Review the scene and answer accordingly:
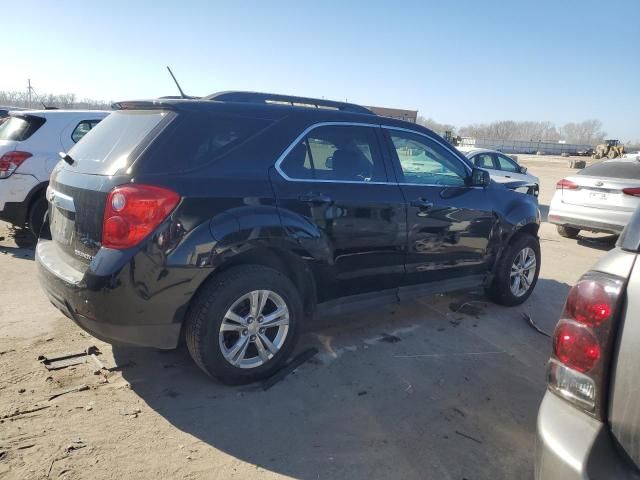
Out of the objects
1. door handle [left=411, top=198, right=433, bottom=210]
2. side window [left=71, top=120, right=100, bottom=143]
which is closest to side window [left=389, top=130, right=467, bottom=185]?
door handle [left=411, top=198, right=433, bottom=210]

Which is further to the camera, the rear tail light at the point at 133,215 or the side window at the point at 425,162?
the side window at the point at 425,162

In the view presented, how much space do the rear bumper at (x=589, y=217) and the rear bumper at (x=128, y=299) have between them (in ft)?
23.8

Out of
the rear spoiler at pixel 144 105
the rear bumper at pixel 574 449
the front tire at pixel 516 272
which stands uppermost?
the rear spoiler at pixel 144 105

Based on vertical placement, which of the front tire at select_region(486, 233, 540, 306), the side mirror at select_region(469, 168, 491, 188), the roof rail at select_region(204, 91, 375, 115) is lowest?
the front tire at select_region(486, 233, 540, 306)

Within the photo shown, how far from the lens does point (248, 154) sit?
323 cm

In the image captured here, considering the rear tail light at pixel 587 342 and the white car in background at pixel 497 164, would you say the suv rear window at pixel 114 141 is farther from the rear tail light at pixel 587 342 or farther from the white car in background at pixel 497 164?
the white car in background at pixel 497 164

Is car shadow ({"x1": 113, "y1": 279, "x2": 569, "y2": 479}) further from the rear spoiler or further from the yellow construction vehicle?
the yellow construction vehicle

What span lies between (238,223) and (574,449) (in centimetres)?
215

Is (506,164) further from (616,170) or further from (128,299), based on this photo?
(128,299)

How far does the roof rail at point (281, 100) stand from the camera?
3699mm

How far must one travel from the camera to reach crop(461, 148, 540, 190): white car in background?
12.3 metres

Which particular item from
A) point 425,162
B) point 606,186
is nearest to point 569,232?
point 606,186

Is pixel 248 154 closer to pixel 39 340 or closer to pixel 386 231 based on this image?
pixel 386 231

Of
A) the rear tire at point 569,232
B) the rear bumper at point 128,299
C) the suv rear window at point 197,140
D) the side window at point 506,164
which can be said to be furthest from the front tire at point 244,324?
the side window at point 506,164
